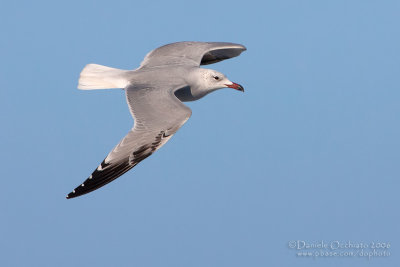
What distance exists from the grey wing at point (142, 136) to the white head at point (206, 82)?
2.27 feet

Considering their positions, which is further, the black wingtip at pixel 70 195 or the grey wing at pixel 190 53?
the grey wing at pixel 190 53

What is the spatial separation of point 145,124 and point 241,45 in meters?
2.75

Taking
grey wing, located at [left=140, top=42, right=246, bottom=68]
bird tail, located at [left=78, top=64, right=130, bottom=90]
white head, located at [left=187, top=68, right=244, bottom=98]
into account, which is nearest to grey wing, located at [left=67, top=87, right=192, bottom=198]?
bird tail, located at [left=78, top=64, right=130, bottom=90]

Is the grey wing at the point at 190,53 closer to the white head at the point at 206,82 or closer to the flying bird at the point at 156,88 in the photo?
the flying bird at the point at 156,88

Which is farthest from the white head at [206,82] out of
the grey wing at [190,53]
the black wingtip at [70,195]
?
the black wingtip at [70,195]

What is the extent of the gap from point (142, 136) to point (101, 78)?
4.72ft

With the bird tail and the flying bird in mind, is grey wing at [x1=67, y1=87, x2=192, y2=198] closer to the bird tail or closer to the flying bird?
the flying bird

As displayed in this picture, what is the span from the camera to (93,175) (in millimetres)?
5996

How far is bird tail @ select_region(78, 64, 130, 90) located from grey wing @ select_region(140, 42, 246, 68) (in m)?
0.42

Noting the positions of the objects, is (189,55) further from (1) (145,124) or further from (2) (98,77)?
(1) (145,124)

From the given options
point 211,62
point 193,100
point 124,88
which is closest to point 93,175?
point 124,88

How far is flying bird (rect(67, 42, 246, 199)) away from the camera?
5.99 metres

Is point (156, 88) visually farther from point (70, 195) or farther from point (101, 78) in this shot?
point (70, 195)

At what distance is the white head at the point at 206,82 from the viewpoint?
7.17m
